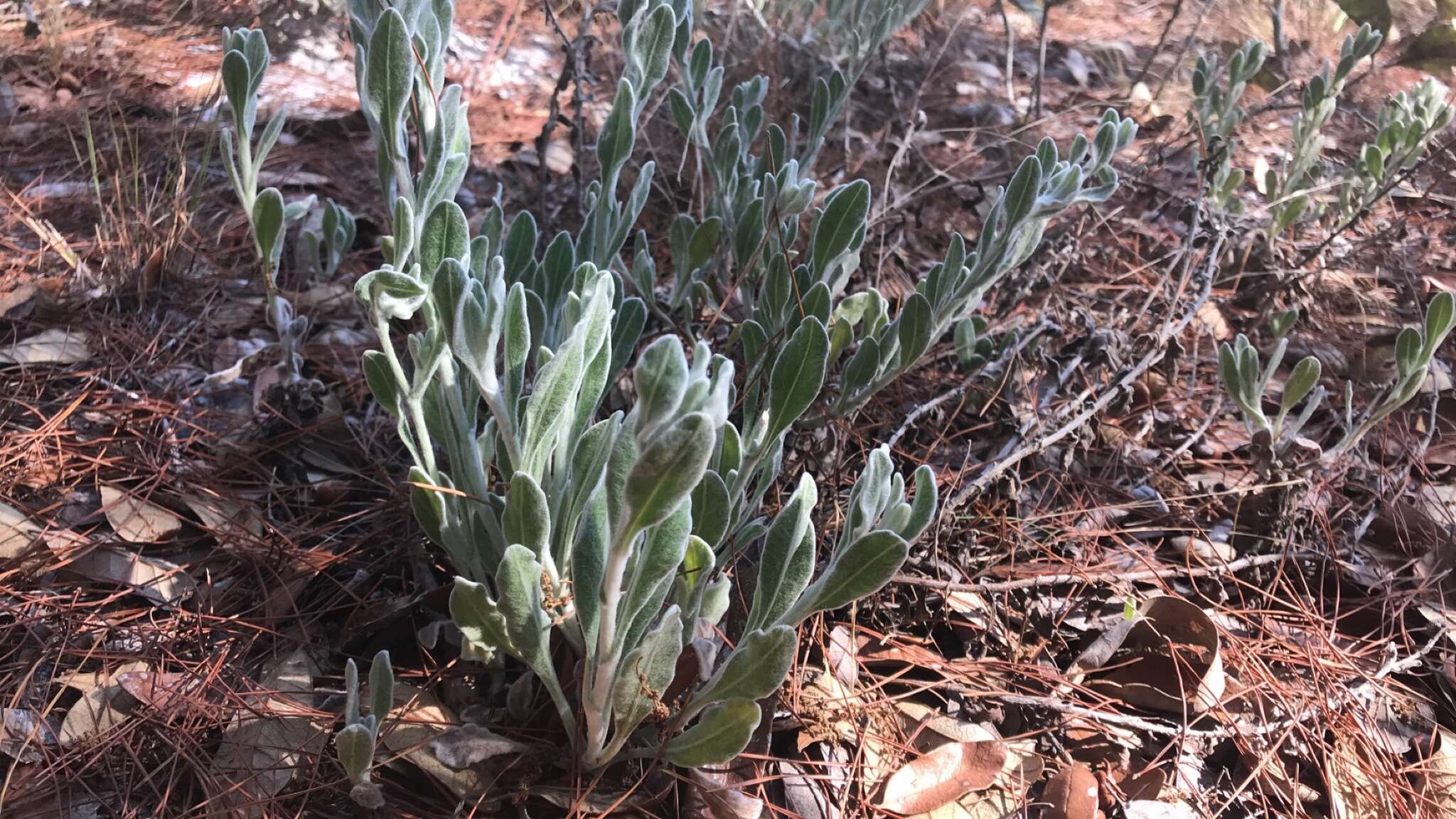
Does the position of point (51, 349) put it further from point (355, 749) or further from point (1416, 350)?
point (1416, 350)

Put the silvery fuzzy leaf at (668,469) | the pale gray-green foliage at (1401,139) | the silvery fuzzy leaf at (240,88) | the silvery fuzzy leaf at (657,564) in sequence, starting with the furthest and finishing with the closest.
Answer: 1. the pale gray-green foliage at (1401,139)
2. the silvery fuzzy leaf at (240,88)
3. the silvery fuzzy leaf at (657,564)
4. the silvery fuzzy leaf at (668,469)

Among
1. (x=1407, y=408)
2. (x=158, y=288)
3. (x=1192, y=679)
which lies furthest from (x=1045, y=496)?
(x=158, y=288)

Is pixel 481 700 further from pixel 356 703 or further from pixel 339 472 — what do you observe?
pixel 339 472

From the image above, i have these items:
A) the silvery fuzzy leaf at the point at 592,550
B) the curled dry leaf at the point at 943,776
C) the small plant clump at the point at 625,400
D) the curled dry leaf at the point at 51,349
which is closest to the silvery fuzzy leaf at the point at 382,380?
the small plant clump at the point at 625,400

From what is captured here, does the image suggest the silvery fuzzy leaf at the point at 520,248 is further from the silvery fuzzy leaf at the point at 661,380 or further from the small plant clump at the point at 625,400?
the silvery fuzzy leaf at the point at 661,380

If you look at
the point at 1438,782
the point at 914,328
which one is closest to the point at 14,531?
the point at 914,328

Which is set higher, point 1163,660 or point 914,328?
point 914,328
